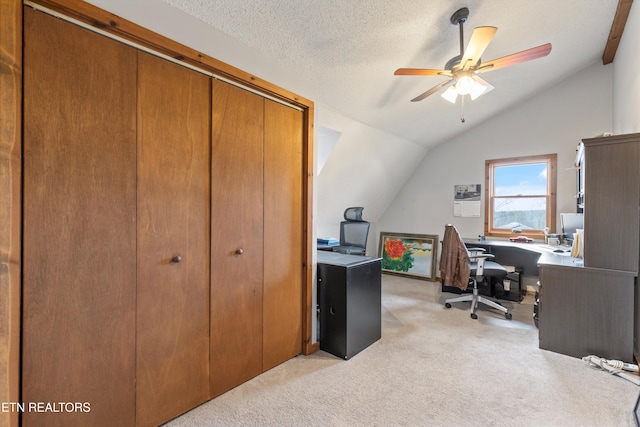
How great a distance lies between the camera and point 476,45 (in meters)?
1.93

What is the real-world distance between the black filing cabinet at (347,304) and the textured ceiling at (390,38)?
1495 millimetres

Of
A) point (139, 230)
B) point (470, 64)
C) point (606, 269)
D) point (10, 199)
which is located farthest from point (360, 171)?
point (10, 199)

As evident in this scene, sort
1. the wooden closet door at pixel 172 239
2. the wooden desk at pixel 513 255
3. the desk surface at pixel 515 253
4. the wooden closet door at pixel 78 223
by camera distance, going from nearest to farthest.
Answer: the wooden closet door at pixel 78 223, the wooden closet door at pixel 172 239, the desk surface at pixel 515 253, the wooden desk at pixel 513 255

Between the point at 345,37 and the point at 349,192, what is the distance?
2.39 metres

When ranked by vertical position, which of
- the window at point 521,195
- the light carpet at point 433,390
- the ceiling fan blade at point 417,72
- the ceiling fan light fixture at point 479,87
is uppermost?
the ceiling fan blade at point 417,72

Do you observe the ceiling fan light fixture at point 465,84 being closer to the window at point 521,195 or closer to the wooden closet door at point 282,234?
the wooden closet door at point 282,234

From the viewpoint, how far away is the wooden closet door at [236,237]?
1776 mm

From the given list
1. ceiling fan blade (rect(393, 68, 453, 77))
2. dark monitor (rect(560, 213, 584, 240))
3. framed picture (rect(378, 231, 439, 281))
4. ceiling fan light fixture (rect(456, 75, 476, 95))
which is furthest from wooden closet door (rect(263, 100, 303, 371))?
dark monitor (rect(560, 213, 584, 240))

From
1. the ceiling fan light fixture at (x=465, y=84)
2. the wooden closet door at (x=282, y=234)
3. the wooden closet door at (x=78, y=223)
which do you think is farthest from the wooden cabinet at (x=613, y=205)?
the wooden closet door at (x=78, y=223)

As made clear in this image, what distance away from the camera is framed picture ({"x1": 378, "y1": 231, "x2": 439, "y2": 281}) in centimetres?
495

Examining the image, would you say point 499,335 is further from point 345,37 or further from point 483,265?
point 345,37

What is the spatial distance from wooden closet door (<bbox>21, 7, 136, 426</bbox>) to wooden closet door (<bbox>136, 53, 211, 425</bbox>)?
2.6 inches

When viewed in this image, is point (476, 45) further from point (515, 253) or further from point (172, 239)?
point (515, 253)

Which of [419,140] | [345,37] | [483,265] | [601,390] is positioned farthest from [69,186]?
[419,140]
